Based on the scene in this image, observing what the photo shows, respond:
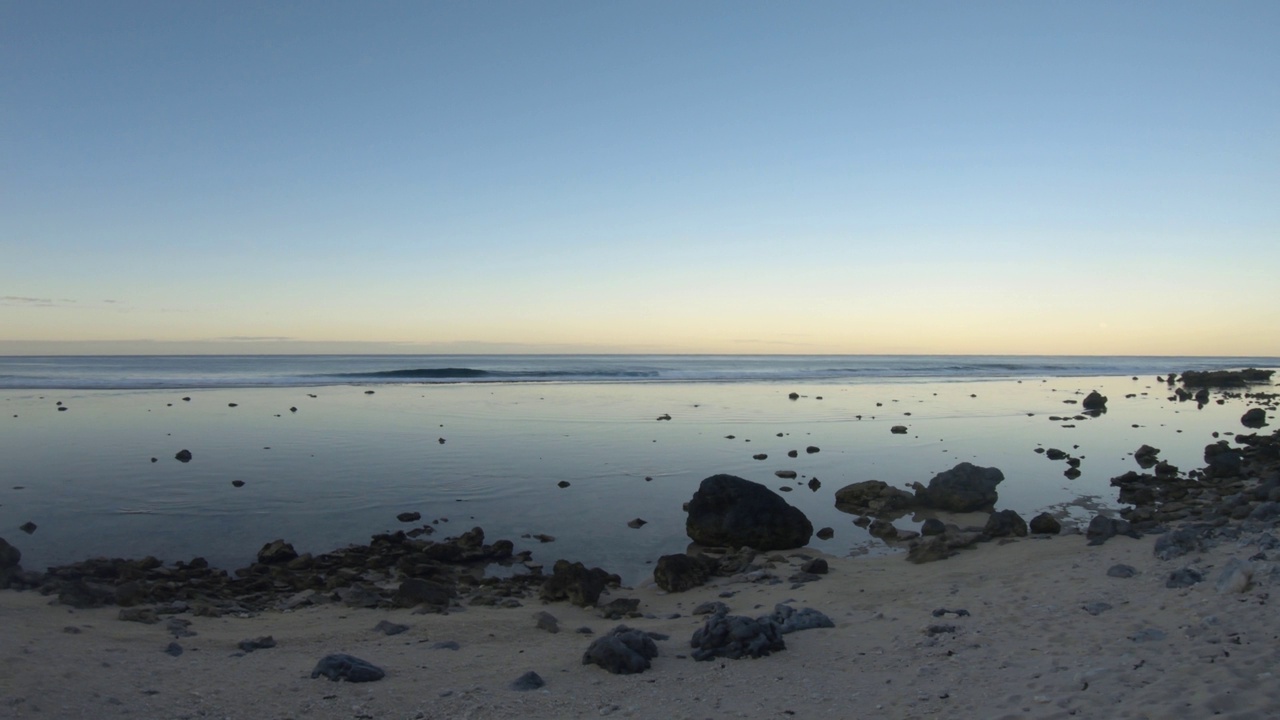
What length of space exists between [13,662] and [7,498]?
33.3ft

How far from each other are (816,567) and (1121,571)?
3.76m

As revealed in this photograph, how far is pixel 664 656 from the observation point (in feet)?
26.1

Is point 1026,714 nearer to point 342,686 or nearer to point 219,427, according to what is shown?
point 342,686

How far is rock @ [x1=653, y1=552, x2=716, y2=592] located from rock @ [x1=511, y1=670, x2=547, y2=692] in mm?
3707

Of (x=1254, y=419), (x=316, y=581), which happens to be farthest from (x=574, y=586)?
(x=1254, y=419)

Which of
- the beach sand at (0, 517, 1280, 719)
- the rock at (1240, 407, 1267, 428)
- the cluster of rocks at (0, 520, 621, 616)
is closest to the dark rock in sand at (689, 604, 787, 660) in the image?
the beach sand at (0, 517, 1280, 719)

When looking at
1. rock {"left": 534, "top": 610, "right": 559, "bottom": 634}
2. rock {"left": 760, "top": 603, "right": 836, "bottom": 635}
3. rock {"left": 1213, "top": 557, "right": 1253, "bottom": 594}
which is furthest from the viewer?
rock {"left": 534, "top": 610, "right": 559, "bottom": 634}

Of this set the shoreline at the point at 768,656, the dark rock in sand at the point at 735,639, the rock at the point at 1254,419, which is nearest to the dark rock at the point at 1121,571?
the shoreline at the point at 768,656

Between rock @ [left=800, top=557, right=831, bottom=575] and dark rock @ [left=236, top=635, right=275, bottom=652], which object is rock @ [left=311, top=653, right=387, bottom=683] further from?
rock @ [left=800, top=557, right=831, bottom=575]

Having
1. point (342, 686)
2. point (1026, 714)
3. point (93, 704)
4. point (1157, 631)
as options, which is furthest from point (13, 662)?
point (1157, 631)

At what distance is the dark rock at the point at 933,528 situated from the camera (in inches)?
528

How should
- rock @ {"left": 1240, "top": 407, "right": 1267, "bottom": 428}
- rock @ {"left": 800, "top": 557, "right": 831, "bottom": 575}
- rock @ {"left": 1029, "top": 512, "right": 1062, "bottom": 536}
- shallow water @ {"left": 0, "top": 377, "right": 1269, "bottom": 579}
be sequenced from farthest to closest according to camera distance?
1. rock @ {"left": 1240, "top": 407, "right": 1267, "bottom": 428}
2. shallow water @ {"left": 0, "top": 377, "right": 1269, "bottom": 579}
3. rock @ {"left": 1029, "top": 512, "right": 1062, "bottom": 536}
4. rock @ {"left": 800, "top": 557, "right": 831, "bottom": 575}

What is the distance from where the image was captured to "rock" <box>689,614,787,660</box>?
7.78m

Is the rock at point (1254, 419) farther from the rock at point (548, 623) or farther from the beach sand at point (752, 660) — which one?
the rock at point (548, 623)
